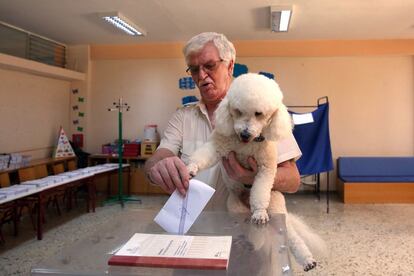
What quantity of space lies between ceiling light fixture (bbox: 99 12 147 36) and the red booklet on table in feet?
14.1

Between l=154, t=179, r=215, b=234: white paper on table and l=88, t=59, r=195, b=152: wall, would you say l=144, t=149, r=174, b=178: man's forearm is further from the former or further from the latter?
l=88, t=59, r=195, b=152: wall

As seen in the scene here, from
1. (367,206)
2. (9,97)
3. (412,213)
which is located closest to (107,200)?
(9,97)

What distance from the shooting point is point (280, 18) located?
4789 mm

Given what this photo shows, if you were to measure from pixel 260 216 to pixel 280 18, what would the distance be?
167 inches

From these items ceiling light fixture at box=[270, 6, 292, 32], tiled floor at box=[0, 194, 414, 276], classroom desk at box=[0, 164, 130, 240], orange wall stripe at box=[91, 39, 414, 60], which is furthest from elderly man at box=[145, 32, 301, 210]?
orange wall stripe at box=[91, 39, 414, 60]

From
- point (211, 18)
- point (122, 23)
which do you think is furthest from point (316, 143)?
point (122, 23)

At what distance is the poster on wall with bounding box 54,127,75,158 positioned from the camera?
19.4 ft

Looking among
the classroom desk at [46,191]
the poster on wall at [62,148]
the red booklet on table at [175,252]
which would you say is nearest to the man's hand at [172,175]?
the red booklet on table at [175,252]

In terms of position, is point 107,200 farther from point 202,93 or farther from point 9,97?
point 202,93

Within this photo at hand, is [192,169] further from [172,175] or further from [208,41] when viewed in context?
[208,41]

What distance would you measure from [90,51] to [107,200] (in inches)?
116

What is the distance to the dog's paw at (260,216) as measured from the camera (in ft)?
3.55

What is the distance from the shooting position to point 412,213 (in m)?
4.93

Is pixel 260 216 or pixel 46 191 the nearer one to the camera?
pixel 260 216
